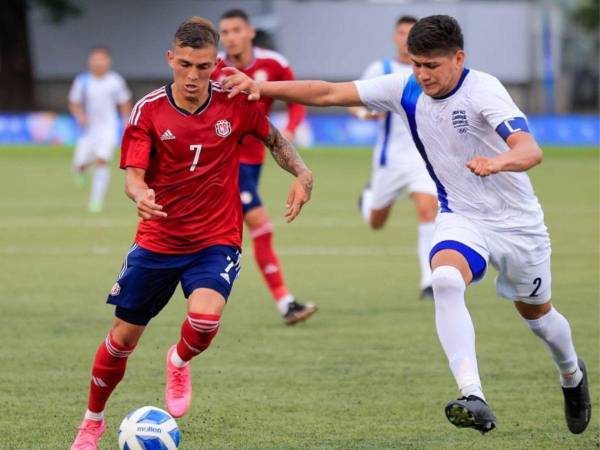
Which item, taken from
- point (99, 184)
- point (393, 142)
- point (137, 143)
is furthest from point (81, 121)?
Answer: point (137, 143)

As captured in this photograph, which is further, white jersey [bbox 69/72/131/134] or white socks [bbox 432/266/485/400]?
white jersey [bbox 69/72/131/134]

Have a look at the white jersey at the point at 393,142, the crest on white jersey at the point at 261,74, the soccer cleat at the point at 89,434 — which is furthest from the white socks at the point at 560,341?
the white jersey at the point at 393,142

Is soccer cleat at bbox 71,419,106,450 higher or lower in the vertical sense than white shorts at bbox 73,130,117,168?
higher

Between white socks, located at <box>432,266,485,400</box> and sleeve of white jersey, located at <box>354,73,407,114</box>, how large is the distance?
3.16 feet

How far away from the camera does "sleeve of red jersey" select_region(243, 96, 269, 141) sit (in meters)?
6.37

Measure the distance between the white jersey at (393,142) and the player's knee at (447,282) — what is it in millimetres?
5543

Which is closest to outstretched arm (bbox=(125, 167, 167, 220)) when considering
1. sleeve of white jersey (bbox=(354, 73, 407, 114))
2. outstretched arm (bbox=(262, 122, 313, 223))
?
outstretched arm (bbox=(262, 122, 313, 223))

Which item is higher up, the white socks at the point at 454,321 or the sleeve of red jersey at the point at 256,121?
the sleeve of red jersey at the point at 256,121

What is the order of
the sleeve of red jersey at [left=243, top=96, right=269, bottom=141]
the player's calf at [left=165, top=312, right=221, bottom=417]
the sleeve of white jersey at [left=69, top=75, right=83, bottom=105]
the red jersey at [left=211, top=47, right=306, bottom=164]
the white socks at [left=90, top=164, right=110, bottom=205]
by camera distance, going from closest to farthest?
the player's calf at [left=165, top=312, right=221, bottom=417]
the sleeve of red jersey at [left=243, top=96, right=269, bottom=141]
the red jersey at [left=211, top=47, right=306, bottom=164]
the white socks at [left=90, top=164, right=110, bottom=205]
the sleeve of white jersey at [left=69, top=75, right=83, bottom=105]

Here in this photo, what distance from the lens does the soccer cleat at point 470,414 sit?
17.4 ft

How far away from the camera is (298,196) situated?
6176 mm

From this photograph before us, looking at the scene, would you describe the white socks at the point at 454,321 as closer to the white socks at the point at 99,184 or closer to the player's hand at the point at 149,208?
the player's hand at the point at 149,208

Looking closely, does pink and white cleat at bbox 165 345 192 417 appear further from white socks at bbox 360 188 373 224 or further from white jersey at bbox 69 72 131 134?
white jersey at bbox 69 72 131 134

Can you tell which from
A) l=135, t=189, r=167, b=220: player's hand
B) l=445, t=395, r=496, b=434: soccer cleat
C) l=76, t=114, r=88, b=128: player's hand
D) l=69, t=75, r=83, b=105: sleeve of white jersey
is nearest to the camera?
l=445, t=395, r=496, b=434: soccer cleat
